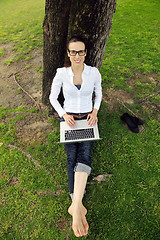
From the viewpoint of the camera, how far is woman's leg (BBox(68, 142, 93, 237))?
2.07m

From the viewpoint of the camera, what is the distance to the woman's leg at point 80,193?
2.07 meters

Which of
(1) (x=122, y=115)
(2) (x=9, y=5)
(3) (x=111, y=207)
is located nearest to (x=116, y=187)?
(3) (x=111, y=207)

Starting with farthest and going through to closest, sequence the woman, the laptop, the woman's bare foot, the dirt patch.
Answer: the dirt patch < the laptop < the woman < the woman's bare foot

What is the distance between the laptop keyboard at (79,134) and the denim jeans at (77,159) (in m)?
0.13

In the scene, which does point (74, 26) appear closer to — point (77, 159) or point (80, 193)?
point (77, 159)

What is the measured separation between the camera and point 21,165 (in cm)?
283

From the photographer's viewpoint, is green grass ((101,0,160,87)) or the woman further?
green grass ((101,0,160,87))

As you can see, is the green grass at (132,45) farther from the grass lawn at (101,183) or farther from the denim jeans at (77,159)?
the denim jeans at (77,159)

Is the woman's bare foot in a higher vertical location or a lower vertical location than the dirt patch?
lower

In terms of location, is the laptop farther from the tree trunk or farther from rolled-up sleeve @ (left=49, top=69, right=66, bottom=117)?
the tree trunk

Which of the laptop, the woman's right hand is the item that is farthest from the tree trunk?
the laptop

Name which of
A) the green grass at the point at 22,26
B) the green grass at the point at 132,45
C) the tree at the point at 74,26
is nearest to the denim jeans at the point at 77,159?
the tree at the point at 74,26

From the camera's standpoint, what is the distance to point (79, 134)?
2496 millimetres

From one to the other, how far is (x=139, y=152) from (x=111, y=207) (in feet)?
3.88
